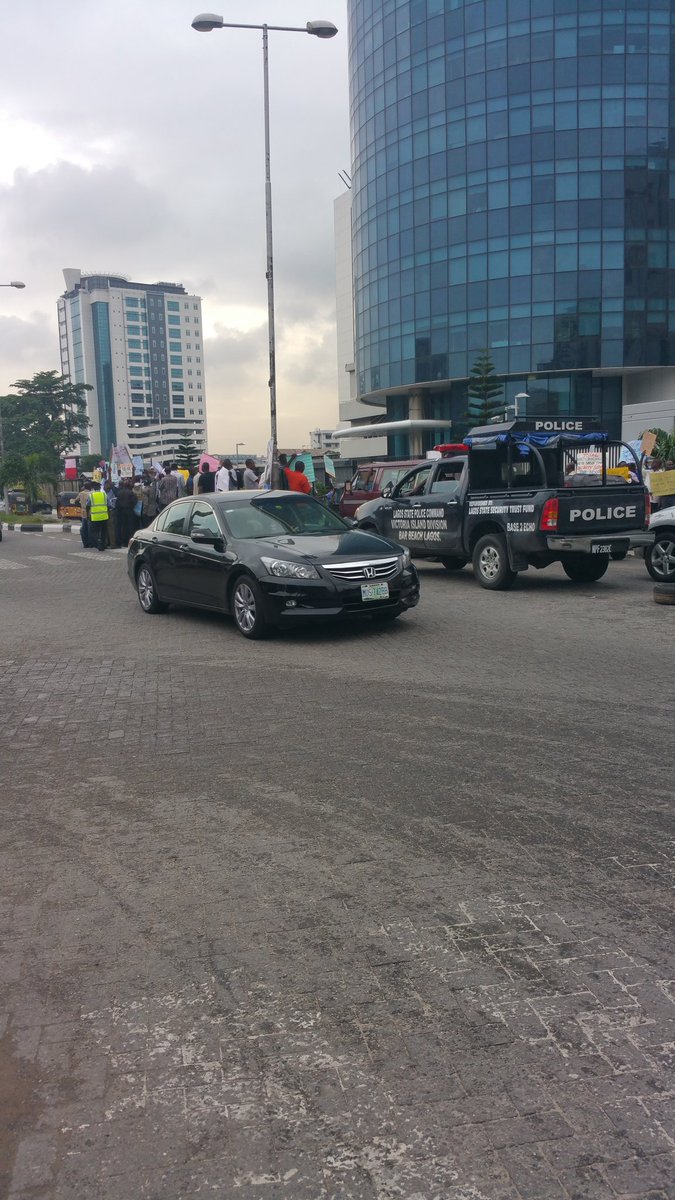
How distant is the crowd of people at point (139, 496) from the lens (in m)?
22.3

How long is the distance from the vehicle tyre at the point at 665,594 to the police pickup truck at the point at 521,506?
107 cm

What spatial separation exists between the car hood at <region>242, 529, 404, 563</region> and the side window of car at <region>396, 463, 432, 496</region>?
15.8 ft

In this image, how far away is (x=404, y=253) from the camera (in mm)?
69125

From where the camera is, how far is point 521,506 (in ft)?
43.0

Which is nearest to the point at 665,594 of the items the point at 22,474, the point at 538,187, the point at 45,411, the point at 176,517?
the point at 176,517

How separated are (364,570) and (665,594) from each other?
14.5 ft

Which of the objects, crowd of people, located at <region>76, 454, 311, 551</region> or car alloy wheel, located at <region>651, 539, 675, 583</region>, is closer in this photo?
car alloy wheel, located at <region>651, 539, 675, 583</region>

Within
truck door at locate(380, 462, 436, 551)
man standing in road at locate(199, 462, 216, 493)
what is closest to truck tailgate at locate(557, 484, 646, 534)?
truck door at locate(380, 462, 436, 551)

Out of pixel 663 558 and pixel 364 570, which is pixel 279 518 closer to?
pixel 364 570

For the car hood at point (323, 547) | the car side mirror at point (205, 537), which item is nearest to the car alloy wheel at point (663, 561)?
the car hood at point (323, 547)

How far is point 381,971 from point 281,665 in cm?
561

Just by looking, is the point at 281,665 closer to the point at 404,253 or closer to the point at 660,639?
the point at 660,639

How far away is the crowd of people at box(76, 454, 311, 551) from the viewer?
73.2 feet

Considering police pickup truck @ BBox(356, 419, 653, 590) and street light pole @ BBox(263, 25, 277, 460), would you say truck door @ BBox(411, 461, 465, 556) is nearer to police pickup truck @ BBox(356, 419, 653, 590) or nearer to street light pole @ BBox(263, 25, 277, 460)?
police pickup truck @ BBox(356, 419, 653, 590)
